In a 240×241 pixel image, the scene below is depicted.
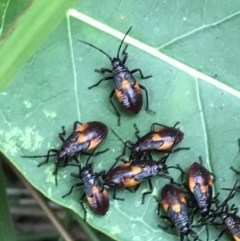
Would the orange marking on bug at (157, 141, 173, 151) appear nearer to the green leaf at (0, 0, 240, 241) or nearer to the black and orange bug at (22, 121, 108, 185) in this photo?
the green leaf at (0, 0, 240, 241)

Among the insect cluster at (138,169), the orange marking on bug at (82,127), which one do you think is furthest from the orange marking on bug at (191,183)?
the orange marking on bug at (82,127)

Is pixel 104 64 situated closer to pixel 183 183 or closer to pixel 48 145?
pixel 48 145

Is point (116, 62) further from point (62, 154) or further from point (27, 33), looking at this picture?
point (27, 33)

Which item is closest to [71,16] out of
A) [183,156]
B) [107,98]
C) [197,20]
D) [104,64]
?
[104,64]

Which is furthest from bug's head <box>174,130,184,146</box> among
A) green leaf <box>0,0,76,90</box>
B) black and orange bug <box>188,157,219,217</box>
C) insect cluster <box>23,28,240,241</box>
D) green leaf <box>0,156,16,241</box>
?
green leaf <box>0,0,76,90</box>

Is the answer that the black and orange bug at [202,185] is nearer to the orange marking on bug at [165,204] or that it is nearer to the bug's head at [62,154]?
the orange marking on bug at [165,204]

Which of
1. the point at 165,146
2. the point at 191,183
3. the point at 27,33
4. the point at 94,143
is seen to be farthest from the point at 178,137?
Result: the point at 27,33
